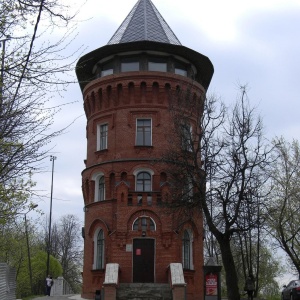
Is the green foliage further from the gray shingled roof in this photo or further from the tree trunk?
the tree trunk

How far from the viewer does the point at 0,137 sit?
9.99 meters

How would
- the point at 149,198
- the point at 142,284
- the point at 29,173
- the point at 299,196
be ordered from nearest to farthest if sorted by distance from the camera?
the point at 29,173 → the point at 142,284 → the point at 149,198 → the point at 299,196

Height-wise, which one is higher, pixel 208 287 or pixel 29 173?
pixel 29 173

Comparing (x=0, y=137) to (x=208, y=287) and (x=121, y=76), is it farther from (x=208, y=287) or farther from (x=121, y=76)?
(x=121, y=76)

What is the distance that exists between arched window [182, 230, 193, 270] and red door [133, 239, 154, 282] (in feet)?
6.55

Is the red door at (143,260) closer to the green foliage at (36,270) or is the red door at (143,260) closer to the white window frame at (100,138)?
the white window frame at (100,138)

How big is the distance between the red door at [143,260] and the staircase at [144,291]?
3.17ft

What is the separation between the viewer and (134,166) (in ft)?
94.3

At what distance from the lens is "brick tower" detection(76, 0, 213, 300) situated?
27406 millimetres

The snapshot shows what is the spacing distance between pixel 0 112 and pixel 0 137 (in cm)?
50

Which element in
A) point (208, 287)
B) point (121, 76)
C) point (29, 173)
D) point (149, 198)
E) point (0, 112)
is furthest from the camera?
point (121, 76)

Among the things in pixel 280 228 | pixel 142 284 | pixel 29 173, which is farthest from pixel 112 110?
pixel 29 173

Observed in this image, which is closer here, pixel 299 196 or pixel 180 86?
pixel 180 86

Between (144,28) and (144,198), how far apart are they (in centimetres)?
1031
